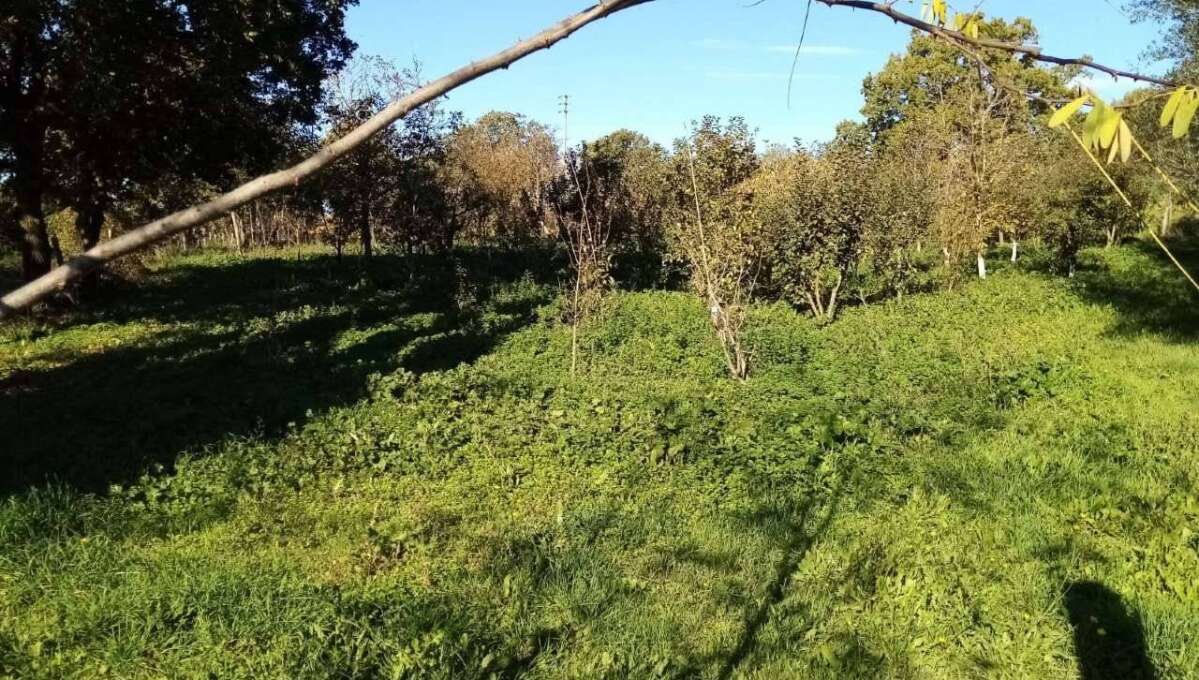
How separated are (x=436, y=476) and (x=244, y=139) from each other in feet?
31.1

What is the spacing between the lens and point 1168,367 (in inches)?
324

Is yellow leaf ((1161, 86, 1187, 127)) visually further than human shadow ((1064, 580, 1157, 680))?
No

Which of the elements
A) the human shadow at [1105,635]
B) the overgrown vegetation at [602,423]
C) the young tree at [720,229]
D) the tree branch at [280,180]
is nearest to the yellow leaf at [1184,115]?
the overgrown vegetation at [602,423]

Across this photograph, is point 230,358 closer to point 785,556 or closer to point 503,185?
point 785,556

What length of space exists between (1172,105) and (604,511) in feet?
14.2

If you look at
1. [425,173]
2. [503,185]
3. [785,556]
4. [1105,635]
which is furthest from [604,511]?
[503,185]

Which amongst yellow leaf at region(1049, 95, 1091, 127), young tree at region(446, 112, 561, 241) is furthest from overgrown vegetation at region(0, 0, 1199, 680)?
young tree at region(446, 112, 561, 241)

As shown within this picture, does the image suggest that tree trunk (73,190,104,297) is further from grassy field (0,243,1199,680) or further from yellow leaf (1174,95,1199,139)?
yellow leaf (1174,95,1199,139)

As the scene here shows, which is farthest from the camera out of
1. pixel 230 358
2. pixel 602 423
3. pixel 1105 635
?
pixel 230 358

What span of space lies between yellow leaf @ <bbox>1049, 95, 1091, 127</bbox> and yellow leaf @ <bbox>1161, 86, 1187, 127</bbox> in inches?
4.2

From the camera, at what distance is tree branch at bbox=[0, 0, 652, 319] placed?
3.90 feet

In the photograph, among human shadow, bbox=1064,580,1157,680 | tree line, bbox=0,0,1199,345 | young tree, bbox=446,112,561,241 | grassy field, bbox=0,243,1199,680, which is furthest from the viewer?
young tree, bbox=446,112,561,241

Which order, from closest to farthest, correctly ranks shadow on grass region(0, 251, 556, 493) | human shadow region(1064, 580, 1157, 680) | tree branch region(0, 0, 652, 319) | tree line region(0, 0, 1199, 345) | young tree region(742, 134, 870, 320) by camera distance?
tree branch region(0, 0, 652, 319) < human shadow region(1064, 580, 1157, 680) < shadow on grass region(0, 251, 556, 493) < tree line region(0, 0, 1199, 345) < young tree region(742, 134, 870, 320)

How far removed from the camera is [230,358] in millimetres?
9109
